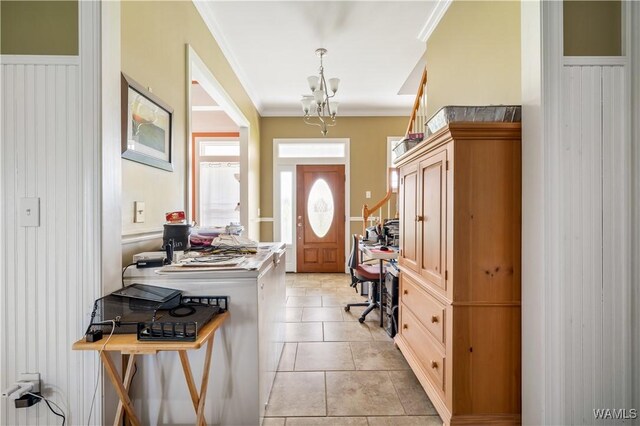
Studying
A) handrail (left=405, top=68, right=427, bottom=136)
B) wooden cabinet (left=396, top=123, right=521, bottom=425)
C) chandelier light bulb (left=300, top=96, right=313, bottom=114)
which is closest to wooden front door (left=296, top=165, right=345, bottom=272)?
chandelier light bulb (left=300, top=96, right=313, bottom=114)

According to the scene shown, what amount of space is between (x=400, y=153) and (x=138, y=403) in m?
2.28

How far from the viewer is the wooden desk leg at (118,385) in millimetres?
1205

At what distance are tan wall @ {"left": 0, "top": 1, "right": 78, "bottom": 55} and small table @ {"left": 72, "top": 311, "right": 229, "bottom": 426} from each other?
1.30m

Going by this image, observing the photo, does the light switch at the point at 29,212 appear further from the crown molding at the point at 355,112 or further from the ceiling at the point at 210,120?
the crown molding at the point at 355,112

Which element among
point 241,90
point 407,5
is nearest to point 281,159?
point 241,90

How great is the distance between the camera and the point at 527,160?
4.73 ft

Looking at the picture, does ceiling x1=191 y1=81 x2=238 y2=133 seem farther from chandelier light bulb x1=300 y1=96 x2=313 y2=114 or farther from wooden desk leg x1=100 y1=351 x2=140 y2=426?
wooden desk leg x1=100 y1=351 x2=140 y2=426

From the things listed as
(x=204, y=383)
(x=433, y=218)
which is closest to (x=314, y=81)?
(x=433, y=218)

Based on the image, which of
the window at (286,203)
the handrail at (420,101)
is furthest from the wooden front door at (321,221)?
the handrail at (420,101)

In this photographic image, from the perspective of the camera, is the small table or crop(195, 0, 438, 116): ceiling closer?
the small table

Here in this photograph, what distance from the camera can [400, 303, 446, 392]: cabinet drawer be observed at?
1691 mm

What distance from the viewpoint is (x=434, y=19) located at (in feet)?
9.44

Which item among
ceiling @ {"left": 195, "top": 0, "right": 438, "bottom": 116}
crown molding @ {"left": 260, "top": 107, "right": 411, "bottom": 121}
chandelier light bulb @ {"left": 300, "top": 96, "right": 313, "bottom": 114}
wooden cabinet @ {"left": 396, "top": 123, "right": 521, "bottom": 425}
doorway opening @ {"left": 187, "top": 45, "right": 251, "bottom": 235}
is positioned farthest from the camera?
doorway opening @ {"left": 187, "top": 45, "right": 251, "bottom": 235}

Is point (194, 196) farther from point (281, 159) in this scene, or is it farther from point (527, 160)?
point (527, 160)
